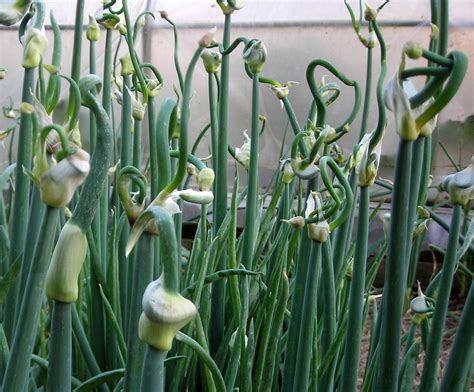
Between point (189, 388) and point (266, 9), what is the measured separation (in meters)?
1.80

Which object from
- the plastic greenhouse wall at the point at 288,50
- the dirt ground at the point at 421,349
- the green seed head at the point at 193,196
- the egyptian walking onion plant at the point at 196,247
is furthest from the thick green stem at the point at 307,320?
the plastic greenhouse wall at the point at 288,50

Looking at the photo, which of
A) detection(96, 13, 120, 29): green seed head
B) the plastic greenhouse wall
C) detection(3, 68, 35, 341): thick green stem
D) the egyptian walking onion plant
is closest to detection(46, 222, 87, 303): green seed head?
the egyptian walking onion plant

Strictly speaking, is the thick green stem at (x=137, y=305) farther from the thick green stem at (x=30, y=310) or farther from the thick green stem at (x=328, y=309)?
the thick green stem at (x=328, y=309)

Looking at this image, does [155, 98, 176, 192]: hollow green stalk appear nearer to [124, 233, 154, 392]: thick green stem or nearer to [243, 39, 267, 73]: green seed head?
[124, 233, 154, 392]: thick green stem

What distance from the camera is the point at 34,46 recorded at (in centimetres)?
36

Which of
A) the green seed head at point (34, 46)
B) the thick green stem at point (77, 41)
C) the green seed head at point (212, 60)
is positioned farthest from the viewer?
the green seed head at point (212, 60)

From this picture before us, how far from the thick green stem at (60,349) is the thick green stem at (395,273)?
0.15m

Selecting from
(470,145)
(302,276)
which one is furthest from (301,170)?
(470,145)

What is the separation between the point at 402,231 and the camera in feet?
1.01

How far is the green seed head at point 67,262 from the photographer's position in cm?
27

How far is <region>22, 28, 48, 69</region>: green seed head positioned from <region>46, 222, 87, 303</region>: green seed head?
0.42ft

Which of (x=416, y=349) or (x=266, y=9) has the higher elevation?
(x=266, y=9)

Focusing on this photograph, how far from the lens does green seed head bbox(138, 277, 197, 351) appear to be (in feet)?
0.81

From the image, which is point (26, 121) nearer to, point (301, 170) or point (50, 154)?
point (50, 154)
